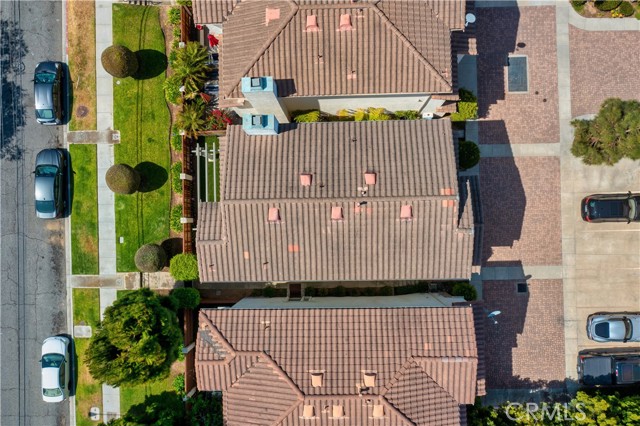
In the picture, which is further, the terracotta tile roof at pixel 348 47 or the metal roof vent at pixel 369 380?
the terracotta tile roof at pixel 348 47

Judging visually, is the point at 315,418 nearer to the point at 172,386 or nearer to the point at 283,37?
the point at 172,386

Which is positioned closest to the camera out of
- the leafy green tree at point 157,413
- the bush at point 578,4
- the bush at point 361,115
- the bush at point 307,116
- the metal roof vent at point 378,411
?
the metal roof vent at point 378,411

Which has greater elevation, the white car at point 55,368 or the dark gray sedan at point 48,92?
the dark gray sedan at point 48,92

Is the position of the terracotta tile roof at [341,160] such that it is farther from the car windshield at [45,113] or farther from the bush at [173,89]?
the car windshield at [45,113]

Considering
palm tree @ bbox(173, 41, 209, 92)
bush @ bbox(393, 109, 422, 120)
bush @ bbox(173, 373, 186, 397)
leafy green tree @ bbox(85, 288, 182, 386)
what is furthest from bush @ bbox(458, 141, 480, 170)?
bush @ bbox(173, 373, 186, 397)

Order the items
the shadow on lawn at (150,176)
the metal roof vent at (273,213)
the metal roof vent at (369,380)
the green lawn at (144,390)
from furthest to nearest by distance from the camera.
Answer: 1. the shadow on lawn at (150,176)
2. the green lawn at (144,390)
3. the metal roof vent at (273,213)
4. the metal roof vent at (369,380)

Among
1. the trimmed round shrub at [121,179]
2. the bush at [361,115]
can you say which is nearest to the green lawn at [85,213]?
the trimmed round shrub at [121,179]

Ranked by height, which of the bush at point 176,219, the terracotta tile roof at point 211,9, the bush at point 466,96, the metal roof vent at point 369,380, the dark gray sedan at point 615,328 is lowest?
the metal roof vent at point 369,380
